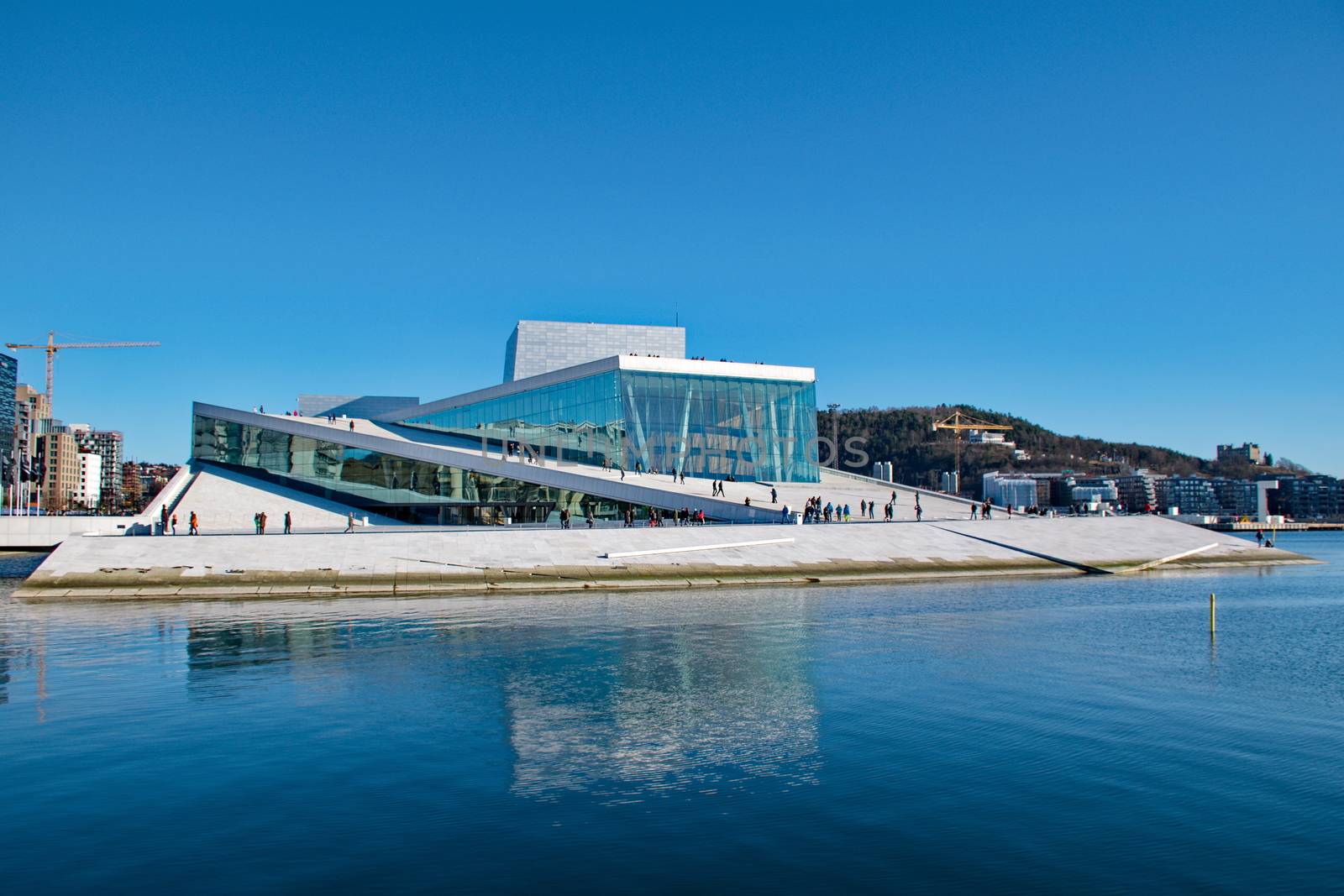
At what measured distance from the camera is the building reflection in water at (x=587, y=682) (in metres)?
9.92

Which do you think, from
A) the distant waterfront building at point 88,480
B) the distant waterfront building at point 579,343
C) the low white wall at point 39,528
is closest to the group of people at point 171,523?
the low white wall at point 39,528

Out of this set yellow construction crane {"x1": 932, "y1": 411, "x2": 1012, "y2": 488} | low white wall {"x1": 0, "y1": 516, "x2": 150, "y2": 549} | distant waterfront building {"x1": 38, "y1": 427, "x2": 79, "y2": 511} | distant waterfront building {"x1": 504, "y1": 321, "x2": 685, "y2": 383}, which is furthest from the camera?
yellow construction crane {"x1": 932, "y1": 411, "x2": 1012, "y2": 488}

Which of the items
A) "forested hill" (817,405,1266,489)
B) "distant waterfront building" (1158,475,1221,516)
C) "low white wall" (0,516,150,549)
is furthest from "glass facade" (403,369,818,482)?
"distant waterfront building" (1158,475,1221,516)

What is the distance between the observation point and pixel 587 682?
1415 cm

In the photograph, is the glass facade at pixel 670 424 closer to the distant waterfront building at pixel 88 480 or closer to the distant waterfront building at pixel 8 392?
the distant waterfront building at pixel 8 392

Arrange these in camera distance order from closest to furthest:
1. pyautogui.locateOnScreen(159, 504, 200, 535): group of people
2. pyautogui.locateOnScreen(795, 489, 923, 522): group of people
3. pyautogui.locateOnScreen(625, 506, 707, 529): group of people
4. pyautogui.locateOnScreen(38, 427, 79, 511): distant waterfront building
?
pyautogui.locateOnScreen(159, 504, 200, 535): group of people
pyautogui.locateOnScreen(625, 506, 707, 529): group of people
pyautogui.locateOnScreen(795, 489, 923, 522): group of people
pyautogui.locateOnScreen(38, 427, 79, 511): distant waterfront building

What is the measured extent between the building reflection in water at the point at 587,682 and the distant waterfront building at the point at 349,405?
4555 centimetres

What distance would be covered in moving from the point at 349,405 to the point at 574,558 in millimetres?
39592

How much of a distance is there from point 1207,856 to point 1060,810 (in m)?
1.23

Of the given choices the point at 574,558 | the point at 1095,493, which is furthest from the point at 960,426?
the point at 574,558

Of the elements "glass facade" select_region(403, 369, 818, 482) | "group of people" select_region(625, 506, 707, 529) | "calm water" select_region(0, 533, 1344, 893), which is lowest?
"calm water" select_region(0, 533, 1344, 893)

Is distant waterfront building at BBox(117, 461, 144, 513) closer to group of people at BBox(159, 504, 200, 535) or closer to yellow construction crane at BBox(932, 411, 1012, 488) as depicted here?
yellow construction crane at BBox(932, 411, 1012, 488)

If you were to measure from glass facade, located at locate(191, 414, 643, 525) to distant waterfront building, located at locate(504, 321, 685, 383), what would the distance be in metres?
17.5

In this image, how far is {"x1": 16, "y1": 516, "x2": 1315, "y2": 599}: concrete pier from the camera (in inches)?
1110
